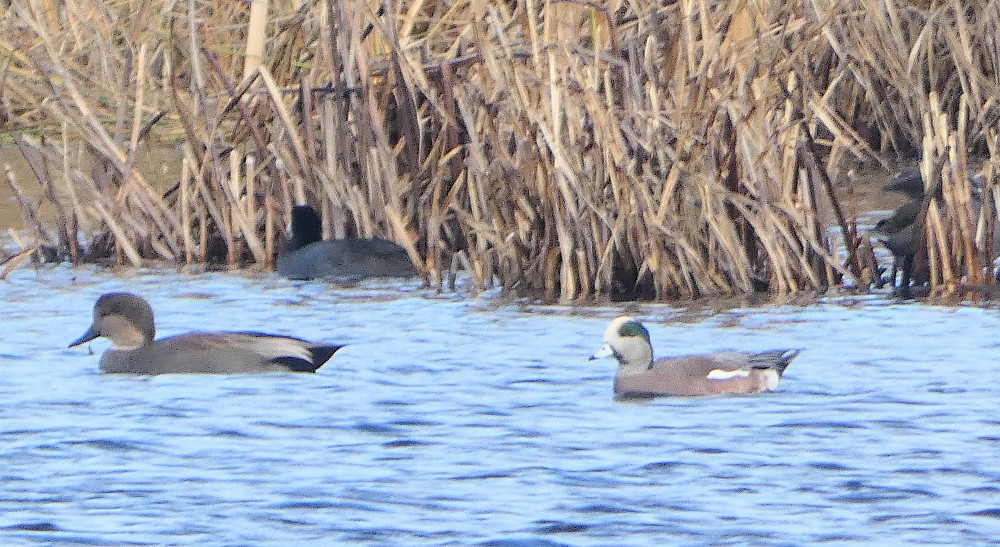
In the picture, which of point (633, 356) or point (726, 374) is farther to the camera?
point (633, 356)

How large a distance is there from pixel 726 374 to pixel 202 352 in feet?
6.39

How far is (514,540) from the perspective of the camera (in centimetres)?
500

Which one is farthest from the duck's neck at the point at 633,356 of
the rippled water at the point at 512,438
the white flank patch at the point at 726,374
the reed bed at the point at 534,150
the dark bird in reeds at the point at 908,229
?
the dark bird in reeds at the point at 908,229

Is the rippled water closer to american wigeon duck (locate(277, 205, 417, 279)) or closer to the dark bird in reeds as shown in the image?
the dark bird in reeds

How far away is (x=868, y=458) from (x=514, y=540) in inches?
52.5

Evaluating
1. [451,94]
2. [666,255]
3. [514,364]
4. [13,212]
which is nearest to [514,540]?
[514,364]

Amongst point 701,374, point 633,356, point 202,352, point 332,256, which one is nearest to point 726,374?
point 701,374

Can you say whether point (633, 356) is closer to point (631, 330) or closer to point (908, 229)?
point (631, 330)

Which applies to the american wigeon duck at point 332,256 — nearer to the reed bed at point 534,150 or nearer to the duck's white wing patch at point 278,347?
the reed bed at point 534,150

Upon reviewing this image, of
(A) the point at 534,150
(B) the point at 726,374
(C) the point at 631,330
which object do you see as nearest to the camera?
(B) the point at 726,374

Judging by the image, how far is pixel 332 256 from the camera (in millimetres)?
10055

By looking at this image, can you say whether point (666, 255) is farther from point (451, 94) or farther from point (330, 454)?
point (330, 454)

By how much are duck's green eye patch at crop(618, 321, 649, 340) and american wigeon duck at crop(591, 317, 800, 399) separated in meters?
0.07

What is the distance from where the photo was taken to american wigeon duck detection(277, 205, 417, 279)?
389 inches
